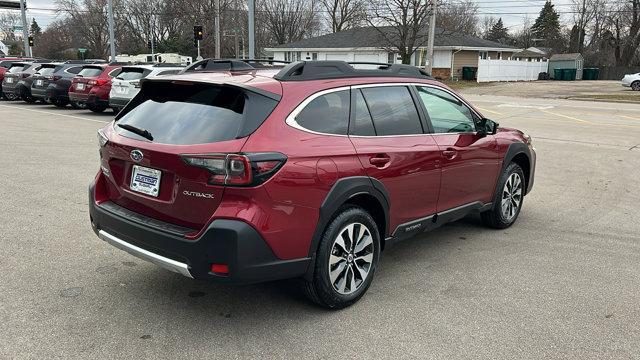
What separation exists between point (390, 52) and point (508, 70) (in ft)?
37.1

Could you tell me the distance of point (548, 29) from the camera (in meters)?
86.6

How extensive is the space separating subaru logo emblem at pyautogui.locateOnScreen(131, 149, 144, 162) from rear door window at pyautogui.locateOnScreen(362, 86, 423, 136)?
66.2 inches

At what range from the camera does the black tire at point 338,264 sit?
3629 mm

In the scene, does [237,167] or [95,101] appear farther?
[95,101]

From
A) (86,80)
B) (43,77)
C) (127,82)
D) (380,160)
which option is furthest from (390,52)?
(380,160)

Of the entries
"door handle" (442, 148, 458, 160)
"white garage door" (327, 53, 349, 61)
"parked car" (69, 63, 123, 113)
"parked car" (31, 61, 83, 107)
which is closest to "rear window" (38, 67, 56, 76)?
"parked car" (31, 61, 83, 107)

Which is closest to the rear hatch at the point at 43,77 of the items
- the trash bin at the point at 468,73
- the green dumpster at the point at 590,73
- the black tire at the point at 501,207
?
the black tire at the point at 501,207

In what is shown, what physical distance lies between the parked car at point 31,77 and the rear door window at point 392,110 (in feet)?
61.1

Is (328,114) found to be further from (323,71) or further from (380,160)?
(380,160)

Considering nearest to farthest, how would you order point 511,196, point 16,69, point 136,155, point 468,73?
point 136,155 < point 511,196 < point 16,69 < point 468,73

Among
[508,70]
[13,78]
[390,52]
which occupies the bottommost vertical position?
[13,78]

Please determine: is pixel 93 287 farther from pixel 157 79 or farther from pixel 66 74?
pixel 66 74

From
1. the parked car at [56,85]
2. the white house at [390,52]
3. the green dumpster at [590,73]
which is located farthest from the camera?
the green dumpster at [590,73]

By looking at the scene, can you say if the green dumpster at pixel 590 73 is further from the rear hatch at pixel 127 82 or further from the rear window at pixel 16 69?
the rear window at pixel 16 69
